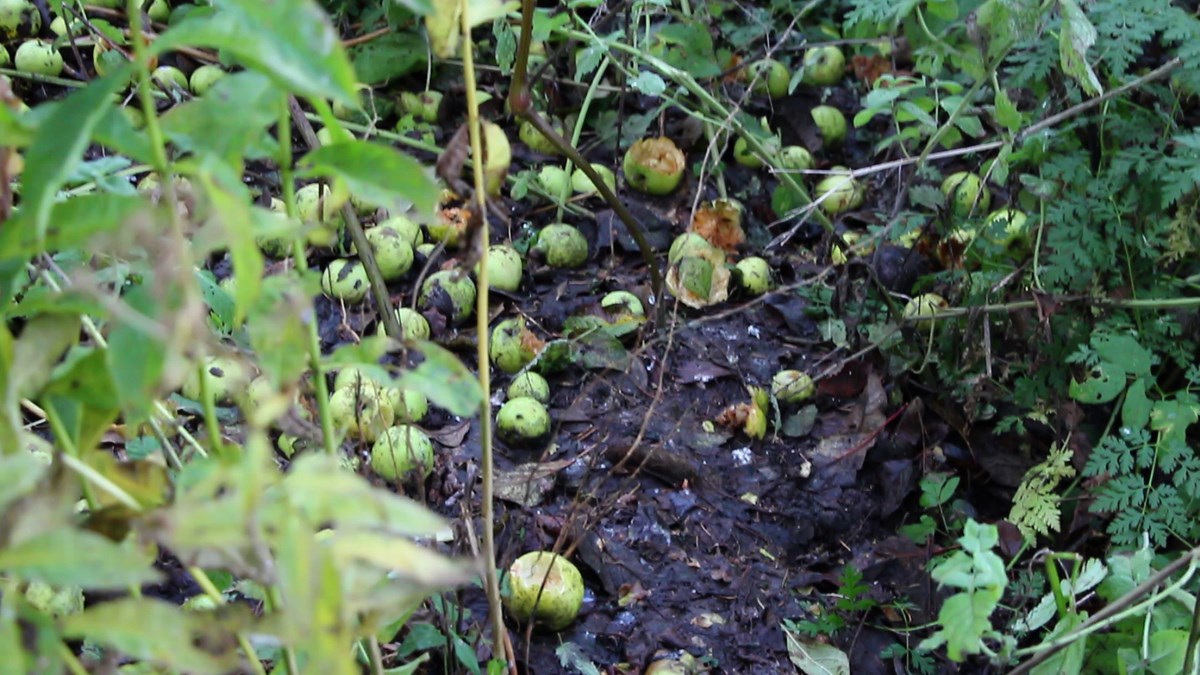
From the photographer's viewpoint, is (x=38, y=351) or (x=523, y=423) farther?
(x=523, y=423)

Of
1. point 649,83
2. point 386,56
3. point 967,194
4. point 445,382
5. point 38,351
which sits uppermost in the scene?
point 38,351

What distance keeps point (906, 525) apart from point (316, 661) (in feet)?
6.33

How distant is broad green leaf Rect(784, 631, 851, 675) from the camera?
217 centimetres

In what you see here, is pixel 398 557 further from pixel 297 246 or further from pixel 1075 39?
pixel 1075 39

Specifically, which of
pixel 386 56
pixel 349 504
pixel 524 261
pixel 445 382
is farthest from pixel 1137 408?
pixel 386 56

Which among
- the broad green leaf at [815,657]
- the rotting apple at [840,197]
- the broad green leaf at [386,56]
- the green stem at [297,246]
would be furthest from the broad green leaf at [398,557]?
the broad green leaf at [386,56]

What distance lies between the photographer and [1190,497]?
213 centimetres

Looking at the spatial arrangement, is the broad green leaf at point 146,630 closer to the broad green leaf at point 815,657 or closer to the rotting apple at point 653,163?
the broad green leaf at point 815,657

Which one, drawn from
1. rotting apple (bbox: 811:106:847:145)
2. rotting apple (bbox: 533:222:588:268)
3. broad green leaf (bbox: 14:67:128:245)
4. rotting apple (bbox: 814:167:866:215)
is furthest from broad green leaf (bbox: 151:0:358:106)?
rotting apple (bbox: 811:106:847:145)

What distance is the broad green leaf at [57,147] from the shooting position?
0.73m

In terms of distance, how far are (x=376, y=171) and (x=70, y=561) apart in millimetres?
371

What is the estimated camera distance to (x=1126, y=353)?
2182mm

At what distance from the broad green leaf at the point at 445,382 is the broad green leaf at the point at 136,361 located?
0.76 ft

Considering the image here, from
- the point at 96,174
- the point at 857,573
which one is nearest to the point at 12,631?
Answer: the point at 96,174
